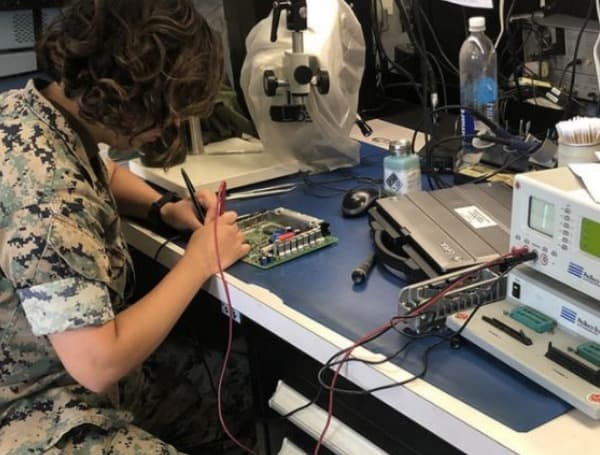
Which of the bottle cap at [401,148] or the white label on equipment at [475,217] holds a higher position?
the bottle cap at [401,148]

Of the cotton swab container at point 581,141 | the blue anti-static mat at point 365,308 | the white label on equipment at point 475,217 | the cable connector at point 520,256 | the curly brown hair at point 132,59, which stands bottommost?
the blue anti-static mat at point 365,308

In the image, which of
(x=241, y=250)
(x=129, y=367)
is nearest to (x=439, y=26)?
(x=241, y=250)

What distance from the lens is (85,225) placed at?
1.13 metres

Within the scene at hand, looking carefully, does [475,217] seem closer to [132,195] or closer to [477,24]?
[477,24]

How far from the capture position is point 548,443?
80cm

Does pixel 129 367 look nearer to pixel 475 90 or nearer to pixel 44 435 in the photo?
pixel 44 435

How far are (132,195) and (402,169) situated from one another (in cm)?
58

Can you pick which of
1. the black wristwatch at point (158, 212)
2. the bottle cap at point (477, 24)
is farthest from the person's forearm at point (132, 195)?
the bottle cap at point (477, 24)

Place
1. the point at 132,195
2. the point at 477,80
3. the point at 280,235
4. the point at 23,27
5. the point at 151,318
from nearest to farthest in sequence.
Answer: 1. the point at 151,318
2. the point at 280,235
3. the point at 132,195
4. the point at 477,80
5. the point at 23,27

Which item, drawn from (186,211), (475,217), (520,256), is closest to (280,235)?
(186,211)

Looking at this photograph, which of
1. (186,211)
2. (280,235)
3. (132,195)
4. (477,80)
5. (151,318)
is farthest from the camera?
(477,80)

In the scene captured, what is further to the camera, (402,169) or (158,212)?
(158,212)

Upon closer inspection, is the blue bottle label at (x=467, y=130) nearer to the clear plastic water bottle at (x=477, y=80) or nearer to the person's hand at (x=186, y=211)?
the clear plastic water bottle at (x=477, y=80)

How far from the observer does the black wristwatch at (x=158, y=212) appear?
4.92ft
